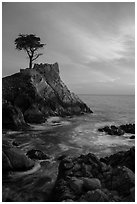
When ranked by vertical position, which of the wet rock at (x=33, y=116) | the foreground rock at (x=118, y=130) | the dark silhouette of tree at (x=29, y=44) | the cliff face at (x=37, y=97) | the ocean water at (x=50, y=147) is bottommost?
the ocean water at (x=50, y=147)

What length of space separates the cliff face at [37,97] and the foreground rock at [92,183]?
661 inches

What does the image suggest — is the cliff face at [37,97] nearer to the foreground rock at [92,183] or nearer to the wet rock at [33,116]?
the wet rock at [33,116]

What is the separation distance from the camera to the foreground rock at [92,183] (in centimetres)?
834

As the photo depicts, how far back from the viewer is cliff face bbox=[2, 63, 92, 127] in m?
31.9

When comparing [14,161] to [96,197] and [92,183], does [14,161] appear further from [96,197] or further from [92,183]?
[96,197]

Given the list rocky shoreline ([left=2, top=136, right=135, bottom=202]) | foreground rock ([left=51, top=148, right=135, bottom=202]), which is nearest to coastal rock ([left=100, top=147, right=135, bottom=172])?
rocky shoreline ([left=2, top=136, right=135, bottom=202])

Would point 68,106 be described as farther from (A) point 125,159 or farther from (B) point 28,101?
(A) point 125,159

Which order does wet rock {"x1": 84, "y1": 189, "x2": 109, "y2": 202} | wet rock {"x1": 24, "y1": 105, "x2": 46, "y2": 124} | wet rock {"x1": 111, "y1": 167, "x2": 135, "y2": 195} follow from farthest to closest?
wet rock {"x1": 24, "y1": 105, "x2": 46, "y2": 124}
wet rock {"x1": 111, "y1": 167, "x2": 135, "y2": 195}
wet rock {"x1": 84, "y1": 189, "x2": 109, "y2": 202}

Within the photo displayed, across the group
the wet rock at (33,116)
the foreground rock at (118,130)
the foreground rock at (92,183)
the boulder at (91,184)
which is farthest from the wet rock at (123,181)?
the wet rock at (33,116)

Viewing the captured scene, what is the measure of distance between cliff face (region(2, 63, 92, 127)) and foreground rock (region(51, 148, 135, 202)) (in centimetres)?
1680

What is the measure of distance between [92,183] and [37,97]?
30248 millimetres

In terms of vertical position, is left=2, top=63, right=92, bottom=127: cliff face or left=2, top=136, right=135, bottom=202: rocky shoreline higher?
left=2, top=63, right=92, bottom=127: cliff face

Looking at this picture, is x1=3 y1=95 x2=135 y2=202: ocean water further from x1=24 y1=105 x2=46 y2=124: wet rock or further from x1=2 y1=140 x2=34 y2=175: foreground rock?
x1=24 y1=105 x2=46 y2=124: wet rock

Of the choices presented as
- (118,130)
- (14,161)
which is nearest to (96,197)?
(14,161)
